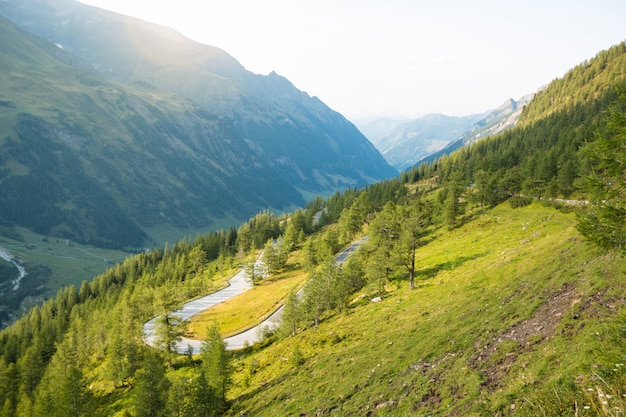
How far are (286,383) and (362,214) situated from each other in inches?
3847

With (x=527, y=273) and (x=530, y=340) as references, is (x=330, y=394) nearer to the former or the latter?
(x=530, y=340)

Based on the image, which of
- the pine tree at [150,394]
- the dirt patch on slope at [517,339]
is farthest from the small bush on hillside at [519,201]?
the pine tree at [150,394]

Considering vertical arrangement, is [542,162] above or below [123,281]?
above

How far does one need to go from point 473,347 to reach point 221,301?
99933 mm

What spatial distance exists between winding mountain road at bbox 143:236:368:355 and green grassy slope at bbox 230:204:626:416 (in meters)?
19.9

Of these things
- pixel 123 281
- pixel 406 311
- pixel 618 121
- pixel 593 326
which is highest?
pixel 618 121

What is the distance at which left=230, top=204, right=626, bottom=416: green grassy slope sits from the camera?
16453mm

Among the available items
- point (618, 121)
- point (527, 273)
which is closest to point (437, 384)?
point (618, 121)

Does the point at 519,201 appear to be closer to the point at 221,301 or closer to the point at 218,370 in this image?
the point at 218,370

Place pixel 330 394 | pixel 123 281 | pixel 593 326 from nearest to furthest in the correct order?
pixel 593 326 → pixel 330 394 → pixel 123 281

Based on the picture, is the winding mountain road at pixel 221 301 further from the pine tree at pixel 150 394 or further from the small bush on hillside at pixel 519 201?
the small bush on hillside at pixel 519 201

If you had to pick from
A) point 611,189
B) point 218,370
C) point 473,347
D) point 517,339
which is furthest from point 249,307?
point 611,189

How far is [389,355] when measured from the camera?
31891mm

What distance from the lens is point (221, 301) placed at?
113438mm
